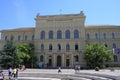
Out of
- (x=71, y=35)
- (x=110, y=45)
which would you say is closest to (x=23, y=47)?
(x=71, y=35)

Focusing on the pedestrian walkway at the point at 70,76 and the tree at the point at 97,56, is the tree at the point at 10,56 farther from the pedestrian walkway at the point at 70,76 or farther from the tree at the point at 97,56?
the tree at the point at 97,56

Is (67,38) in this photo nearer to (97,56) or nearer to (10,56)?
(97,56)

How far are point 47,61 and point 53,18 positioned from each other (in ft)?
42.9

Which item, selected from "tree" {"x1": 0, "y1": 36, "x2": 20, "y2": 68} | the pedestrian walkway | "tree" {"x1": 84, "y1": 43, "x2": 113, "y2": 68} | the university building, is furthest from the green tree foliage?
the pedestrian walkway

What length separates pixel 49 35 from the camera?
59.5 metres

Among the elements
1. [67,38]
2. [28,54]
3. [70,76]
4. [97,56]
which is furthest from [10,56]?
[97,56]

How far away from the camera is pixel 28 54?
183 ft

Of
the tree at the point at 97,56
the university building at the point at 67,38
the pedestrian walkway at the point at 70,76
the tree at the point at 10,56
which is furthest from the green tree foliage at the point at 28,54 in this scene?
the pedestrian walkway at the point at 70,76

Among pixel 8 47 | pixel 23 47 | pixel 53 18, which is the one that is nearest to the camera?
pixel 8 47

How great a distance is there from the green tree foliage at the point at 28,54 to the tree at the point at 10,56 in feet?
29.1

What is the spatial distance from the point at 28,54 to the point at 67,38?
12.3 meters

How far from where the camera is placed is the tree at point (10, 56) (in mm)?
42469

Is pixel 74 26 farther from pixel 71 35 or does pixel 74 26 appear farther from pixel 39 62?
pixel 39 62

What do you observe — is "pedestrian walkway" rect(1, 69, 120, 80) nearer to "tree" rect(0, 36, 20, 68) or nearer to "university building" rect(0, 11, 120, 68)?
"tree" rect(0, 36, 20, 68)
